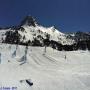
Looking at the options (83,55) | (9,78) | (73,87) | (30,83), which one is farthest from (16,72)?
(83,55)

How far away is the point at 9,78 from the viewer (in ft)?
204

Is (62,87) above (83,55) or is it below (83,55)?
below

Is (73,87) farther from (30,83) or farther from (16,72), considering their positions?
(16,72)

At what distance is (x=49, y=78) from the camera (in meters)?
63.6

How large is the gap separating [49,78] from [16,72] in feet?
40.0

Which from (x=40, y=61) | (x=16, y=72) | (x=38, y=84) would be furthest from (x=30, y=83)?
(x=40, y=61)

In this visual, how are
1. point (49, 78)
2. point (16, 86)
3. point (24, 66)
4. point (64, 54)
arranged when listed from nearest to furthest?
1. point (16, 86)
2. point (49, 78)
3. point (24, 66)
4. point (64, 54)

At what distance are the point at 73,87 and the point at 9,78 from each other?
1788 centimetres

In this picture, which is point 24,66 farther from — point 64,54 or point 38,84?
point 64,54

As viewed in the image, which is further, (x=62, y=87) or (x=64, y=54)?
(x=64, y=54)

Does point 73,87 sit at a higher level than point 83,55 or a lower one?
lower

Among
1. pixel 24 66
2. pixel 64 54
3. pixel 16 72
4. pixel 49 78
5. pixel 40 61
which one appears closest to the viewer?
pixel 49 78

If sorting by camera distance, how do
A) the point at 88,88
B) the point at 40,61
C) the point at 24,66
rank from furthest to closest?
the point at 40,61 → the point at 24,66 → the point at 88,88

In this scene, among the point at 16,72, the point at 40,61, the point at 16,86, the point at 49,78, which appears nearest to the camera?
the point at 16,86
